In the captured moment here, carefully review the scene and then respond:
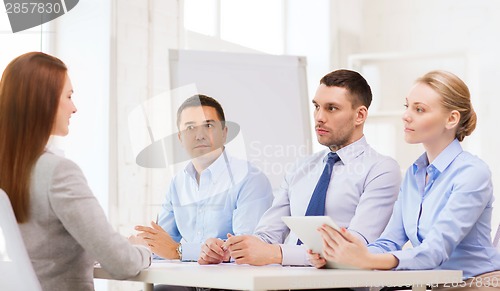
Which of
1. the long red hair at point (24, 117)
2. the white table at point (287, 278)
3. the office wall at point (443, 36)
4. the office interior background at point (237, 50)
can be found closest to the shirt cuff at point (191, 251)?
the white table at point (287, 278)

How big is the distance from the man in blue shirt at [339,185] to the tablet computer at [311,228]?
0.74ft

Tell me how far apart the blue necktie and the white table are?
545 millimetres

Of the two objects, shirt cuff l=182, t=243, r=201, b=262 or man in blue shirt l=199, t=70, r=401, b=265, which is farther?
shirt cuff l=182, t=243, r=201, b=262

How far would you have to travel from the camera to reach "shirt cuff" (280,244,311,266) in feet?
6.91

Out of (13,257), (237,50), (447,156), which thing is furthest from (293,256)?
(237,50)

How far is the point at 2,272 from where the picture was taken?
1641mm

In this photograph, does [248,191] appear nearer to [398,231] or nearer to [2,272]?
[398,231]

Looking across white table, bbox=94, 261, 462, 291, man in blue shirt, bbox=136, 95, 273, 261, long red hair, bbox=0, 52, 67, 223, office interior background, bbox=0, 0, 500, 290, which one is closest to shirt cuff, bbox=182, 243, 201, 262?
man in blue shirt, bbox=136, 95, 273, 261

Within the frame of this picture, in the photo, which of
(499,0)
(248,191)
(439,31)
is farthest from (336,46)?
(248,191)

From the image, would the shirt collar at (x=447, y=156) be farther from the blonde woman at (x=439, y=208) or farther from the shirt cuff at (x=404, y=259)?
the shirt cuff at (x=404, y=259)

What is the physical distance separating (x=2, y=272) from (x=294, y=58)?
268 centimetres

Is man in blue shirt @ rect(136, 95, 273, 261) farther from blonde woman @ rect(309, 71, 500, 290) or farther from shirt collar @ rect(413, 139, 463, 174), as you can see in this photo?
shirt collar @ rect(413, 139, 463, 174)

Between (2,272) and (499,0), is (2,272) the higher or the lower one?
the lower one

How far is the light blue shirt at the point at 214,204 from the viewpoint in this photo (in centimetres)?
279
